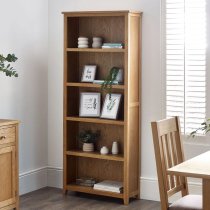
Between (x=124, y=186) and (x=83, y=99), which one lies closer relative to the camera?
(x=124, y=186)

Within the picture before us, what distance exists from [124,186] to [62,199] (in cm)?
66

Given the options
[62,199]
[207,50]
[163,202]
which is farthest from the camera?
[62,199]

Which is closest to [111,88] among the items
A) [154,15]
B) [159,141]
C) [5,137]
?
[154,15]

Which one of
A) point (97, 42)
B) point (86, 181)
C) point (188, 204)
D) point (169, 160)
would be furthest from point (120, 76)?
point (188, 204)

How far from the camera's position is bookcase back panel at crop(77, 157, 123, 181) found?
17.5 feet

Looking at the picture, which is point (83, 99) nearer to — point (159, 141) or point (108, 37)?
point (108, 37)

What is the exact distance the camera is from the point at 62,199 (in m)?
5.21

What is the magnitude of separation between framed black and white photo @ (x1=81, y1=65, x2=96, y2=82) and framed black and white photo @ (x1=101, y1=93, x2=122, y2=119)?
0.25 metres

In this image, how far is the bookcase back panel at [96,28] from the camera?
5.23 m

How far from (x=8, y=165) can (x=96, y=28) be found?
170 centimetres

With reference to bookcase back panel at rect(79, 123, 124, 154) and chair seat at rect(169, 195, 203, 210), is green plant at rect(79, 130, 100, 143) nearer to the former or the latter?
bookcase back panel at rect(79, 123, 124, 154)

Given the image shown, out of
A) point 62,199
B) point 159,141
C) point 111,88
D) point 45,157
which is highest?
point 111,88

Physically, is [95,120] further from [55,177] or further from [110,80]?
[55,177]

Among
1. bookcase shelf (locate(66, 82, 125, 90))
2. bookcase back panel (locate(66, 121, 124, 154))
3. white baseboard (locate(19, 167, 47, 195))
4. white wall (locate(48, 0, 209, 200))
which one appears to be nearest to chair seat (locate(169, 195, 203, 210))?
white wall (locate(48, 0, 209, 200))
